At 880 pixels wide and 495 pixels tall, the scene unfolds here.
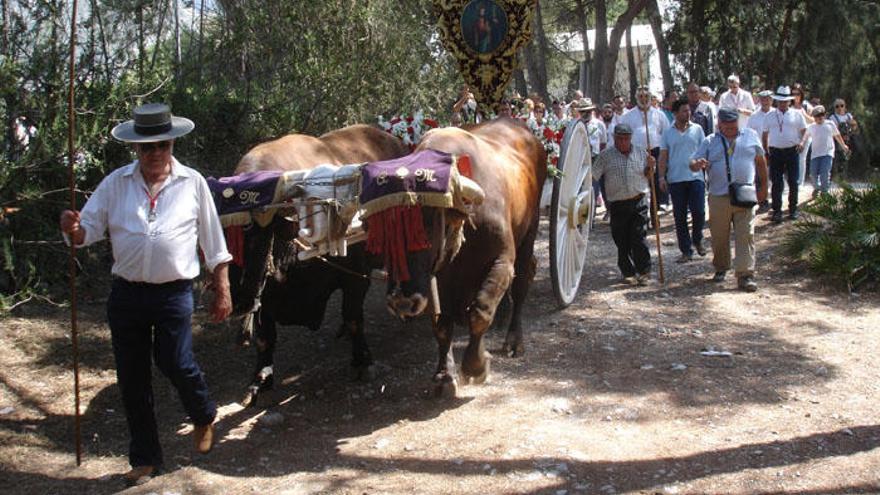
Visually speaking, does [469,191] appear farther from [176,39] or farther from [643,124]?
[643,124]

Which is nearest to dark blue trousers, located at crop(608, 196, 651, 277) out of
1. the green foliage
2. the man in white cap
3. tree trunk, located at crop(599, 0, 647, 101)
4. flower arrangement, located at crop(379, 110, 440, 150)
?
the green foliage

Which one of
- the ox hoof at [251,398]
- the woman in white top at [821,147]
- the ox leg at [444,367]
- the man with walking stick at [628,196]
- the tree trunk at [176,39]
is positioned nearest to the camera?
the ox leg at [444,367]

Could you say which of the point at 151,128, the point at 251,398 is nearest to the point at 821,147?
the point at 251,398

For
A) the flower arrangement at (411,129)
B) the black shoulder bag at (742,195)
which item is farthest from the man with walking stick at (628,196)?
the flower arrangement at (411,129)

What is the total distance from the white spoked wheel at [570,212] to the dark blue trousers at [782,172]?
476 centimetres

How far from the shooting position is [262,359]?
6.79 meters

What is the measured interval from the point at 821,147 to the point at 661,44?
12.4 meters

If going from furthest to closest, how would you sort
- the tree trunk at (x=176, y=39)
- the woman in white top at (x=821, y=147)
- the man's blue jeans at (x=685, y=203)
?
the woman in white top at (x=821, y=147) → the man's blue jeans at (x=685, y=203) → the tree trunk at (x=176, y=39)

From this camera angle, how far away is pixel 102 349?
7715 mm

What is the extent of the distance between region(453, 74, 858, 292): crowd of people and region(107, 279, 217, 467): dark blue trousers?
4.95m

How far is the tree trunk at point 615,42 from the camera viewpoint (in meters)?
21.2

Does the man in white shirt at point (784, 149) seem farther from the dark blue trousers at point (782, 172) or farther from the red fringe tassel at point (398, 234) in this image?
the red fringe tassel at point (398, 234)

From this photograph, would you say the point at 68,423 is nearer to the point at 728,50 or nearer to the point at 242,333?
the point at 242,333

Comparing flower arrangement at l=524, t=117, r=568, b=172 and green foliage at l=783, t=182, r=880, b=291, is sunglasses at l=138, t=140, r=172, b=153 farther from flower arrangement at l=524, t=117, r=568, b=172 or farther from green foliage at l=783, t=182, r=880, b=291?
green foliage at l=783, t=182, r=880, b=291
